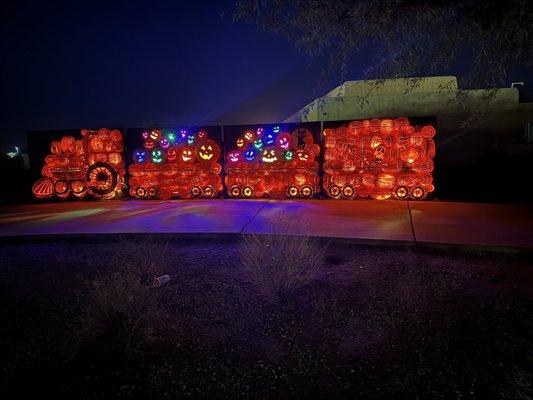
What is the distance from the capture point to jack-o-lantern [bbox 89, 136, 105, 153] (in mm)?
10953

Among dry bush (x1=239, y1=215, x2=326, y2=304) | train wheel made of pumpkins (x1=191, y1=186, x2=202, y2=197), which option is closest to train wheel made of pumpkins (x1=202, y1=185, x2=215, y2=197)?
train wheel made of pumpkins (x1=191, y1=186, x2=202, y2=197)

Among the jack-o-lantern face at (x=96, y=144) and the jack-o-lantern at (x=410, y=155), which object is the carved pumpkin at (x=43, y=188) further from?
the jack-o-lantern at (x=410, y=155)

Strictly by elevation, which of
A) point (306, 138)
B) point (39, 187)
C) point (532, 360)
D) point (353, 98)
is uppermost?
point (353, 98)

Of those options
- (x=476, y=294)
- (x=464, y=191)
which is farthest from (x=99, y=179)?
(x=464, y=191)

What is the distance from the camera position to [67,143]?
434 inches

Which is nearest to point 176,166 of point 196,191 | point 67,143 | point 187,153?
point 187,153

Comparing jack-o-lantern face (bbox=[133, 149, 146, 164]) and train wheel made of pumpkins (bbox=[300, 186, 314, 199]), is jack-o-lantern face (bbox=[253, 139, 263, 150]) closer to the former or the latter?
train wheel made of pumpkins (bbox=[300, 186, 314, 199])

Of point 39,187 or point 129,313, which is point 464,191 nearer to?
point 129,313

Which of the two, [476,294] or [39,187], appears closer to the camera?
[476,294]

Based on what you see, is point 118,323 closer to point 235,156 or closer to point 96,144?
point 235,156

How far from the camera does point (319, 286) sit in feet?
15.9

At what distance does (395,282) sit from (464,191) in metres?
7.74

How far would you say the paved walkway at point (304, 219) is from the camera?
646 cm

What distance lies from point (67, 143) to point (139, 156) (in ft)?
7.11
